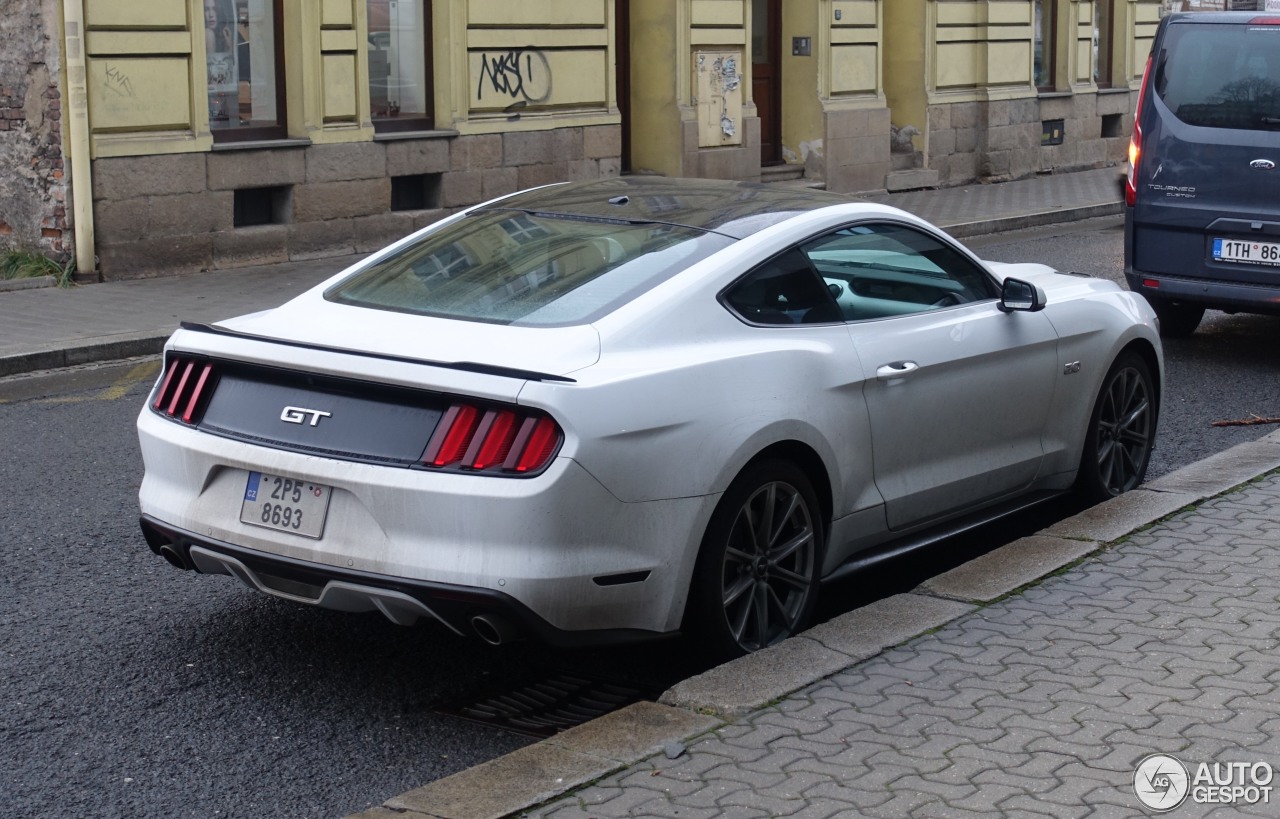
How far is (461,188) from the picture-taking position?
16922 mm

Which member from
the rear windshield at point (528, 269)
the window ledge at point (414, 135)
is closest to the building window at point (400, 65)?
the window ledge at point (414, 135)

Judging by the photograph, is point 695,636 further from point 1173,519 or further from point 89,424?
point 89,424

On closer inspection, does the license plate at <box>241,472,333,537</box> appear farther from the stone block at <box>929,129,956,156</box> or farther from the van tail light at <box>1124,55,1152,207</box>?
the stone block at <box>929,129,956,156</box>

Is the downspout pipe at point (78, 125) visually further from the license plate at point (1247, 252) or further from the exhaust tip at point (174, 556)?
the exhaust tip at point (174, 556)

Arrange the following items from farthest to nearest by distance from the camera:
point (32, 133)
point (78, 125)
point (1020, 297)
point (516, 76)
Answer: point (516, 76)
point (32, 133)
point (78, 125)
point (1020, 297)

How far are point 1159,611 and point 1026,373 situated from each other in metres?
1.20

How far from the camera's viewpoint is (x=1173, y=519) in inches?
252

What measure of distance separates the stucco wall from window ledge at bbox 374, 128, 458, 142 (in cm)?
329

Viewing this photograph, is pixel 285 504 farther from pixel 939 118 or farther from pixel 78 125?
pixel 939 118

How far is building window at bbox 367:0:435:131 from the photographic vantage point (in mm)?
16375

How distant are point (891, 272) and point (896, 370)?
0.56 metres

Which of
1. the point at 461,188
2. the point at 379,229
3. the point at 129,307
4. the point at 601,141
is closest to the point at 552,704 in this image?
the point at 129,307

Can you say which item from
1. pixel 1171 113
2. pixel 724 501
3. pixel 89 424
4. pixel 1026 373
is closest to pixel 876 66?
pixel 1171 113

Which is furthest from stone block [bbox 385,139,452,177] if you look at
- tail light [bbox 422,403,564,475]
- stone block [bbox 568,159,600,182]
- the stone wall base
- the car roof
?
tail light [bbox 422,403,564,475]
